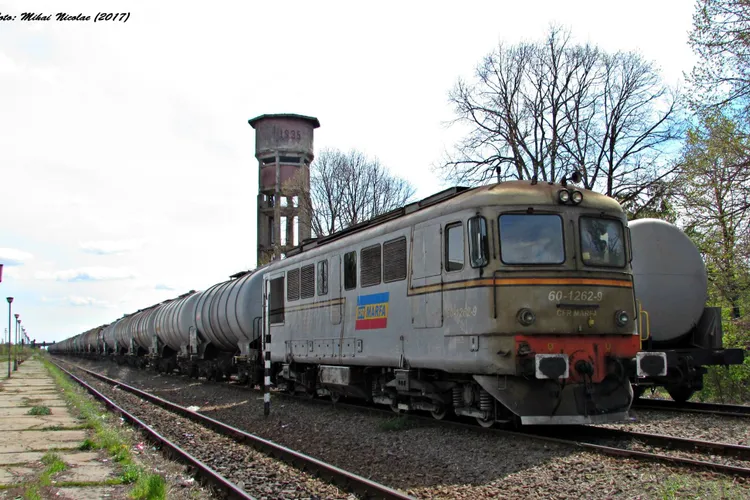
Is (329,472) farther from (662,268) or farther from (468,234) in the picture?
(662,268)

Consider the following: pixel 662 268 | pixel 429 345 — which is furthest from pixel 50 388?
pixel 662 268

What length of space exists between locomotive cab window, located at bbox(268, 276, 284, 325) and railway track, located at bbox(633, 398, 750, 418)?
27.3ft

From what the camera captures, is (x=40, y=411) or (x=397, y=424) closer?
(x=397, y=424)

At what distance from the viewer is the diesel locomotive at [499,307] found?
9156mm

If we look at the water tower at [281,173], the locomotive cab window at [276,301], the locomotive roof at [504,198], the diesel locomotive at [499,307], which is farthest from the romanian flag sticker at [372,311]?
the water tower at [281,173]

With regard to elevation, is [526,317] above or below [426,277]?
below

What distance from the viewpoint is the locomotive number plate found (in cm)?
928

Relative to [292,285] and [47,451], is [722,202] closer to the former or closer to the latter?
[292,285]

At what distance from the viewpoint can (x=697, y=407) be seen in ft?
43.1

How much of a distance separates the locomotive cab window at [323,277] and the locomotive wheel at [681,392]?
7.00m

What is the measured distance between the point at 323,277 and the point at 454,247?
5034 millimetres

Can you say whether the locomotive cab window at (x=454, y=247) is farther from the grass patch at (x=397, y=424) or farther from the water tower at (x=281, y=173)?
the water tower at (x=281, y=173)

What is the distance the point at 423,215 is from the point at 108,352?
47.4 meters

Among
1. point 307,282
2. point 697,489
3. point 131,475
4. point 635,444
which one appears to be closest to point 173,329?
point 307,282
